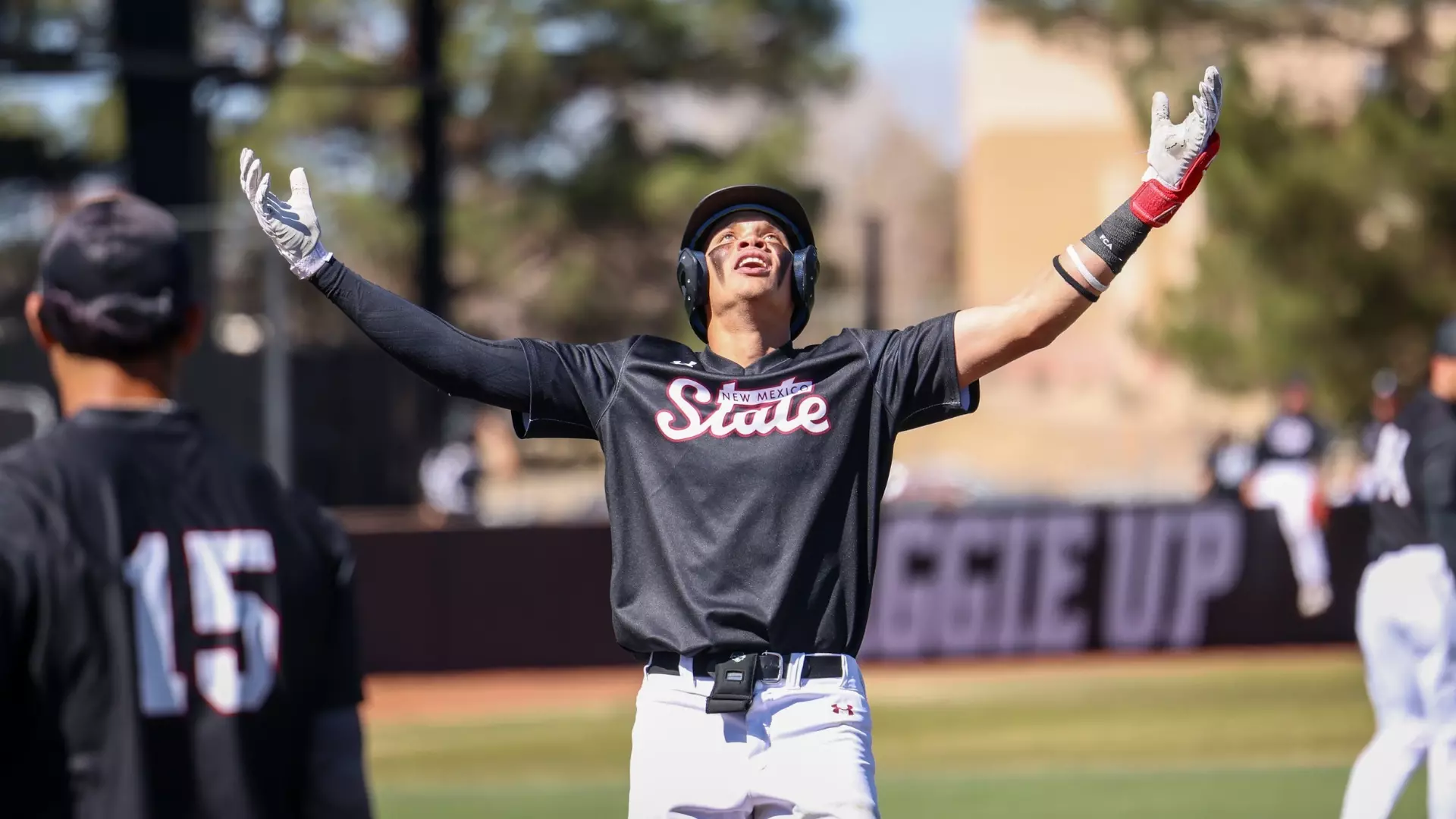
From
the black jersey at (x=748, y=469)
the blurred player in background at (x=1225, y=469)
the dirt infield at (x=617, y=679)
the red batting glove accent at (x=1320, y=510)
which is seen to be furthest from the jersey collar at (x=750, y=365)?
the blurred player in background at (x=1225, y=469)

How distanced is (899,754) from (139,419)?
31.7 feet

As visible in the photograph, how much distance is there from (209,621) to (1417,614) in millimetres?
5420

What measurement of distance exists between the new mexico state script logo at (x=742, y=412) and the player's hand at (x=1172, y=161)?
2.93ft

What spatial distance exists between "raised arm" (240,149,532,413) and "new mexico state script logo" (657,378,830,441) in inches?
15.0

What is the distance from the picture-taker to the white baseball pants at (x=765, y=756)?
13.4ft

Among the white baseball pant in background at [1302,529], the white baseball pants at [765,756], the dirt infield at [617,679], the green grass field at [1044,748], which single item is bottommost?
the dirt infield at [617,679]

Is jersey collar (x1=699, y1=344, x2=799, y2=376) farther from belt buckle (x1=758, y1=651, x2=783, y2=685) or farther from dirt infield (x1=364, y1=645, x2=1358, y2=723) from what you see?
dirt infield (x1=364, y1=645, x2=1358, y2=723)

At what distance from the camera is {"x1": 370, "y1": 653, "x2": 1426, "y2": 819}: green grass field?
1005 centimetres

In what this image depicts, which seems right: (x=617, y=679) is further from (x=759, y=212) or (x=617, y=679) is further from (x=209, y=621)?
(x=209, y=621)

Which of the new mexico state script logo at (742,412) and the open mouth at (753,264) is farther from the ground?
the open mouth at (753,264)

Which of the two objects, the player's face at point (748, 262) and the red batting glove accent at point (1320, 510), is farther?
the red batting glove accent at point (1320, 510)

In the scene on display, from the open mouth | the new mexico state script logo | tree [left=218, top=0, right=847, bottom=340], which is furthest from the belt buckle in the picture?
tree [left=218, top=0, right=847, bottom=340]

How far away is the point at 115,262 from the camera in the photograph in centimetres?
280

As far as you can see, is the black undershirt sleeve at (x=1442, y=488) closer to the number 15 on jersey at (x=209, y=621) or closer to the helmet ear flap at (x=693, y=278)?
the helmet ear flap at (x=693, y=278)
